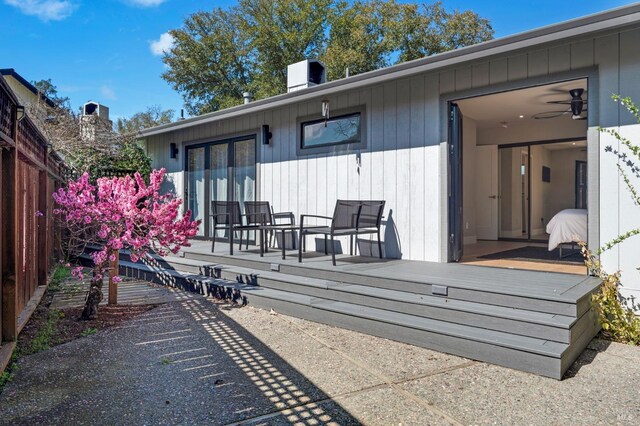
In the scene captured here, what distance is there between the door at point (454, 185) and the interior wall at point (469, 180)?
2.84 meters

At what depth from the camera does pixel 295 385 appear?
111 inches

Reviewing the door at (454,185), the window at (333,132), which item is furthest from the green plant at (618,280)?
the window at (333,132)

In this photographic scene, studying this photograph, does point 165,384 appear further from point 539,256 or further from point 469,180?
point 469,180

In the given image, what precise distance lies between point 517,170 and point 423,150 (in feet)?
16.3

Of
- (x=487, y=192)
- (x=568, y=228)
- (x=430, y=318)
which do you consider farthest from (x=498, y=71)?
(x=487, y=192)

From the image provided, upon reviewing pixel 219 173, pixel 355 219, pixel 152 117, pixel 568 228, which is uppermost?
pixel 152 117

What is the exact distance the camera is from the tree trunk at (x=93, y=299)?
4398 millimetres

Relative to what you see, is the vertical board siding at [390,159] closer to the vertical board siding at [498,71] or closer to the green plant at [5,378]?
the vertical board siding at [498,71]

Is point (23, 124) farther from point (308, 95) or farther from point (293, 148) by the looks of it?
point (293, 148)

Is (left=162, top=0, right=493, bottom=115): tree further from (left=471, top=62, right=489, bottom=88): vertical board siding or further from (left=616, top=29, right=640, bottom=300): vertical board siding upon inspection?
(left=616, top=29, right=640, bottom=300): vertical board siding

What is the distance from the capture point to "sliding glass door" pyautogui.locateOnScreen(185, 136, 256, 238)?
7.84m

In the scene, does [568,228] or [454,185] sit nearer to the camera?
[454,185]

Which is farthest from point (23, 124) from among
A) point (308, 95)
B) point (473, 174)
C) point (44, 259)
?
point (473, 174)

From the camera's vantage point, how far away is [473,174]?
8.68 meters
